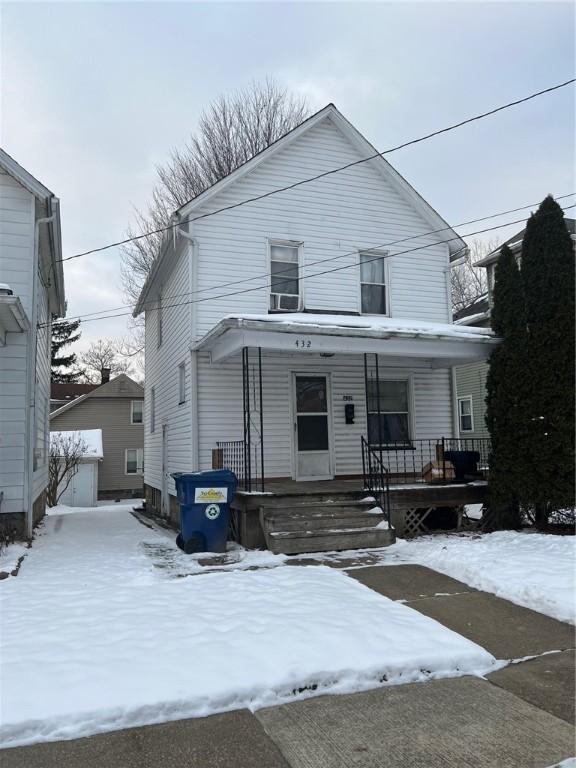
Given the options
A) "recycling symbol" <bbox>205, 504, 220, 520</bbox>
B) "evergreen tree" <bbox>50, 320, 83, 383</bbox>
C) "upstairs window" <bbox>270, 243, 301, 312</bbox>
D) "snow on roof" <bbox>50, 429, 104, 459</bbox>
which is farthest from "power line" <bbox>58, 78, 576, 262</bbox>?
"evergreen tree" <bbox>50, 320, 83, 383</bbox>

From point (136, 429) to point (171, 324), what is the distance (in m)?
18.9

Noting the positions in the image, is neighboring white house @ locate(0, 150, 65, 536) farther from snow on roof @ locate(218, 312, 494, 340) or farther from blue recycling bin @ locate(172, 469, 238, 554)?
snow on roof @ locate(218, 312, 494, 340)

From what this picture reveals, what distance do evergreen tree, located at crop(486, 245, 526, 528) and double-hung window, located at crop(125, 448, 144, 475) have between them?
24.4 m

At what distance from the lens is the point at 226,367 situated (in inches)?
442

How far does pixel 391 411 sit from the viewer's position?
12625 millimetres

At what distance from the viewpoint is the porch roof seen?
364 inches

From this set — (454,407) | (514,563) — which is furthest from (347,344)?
(514,563)

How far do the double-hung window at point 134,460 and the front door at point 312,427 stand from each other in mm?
21359

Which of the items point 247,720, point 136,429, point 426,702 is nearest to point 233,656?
point 247,720

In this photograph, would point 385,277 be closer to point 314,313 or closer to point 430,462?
point 314,313

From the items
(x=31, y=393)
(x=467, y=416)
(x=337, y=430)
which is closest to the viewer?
(x=31, y=393)

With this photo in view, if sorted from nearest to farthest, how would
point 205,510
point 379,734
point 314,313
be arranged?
point 379,734 → point 205,510 → point 314,313

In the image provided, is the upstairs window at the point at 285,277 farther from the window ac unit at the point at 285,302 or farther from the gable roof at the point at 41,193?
the gable roof at the point at 41,193

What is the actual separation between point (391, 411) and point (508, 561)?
588 centimetres
